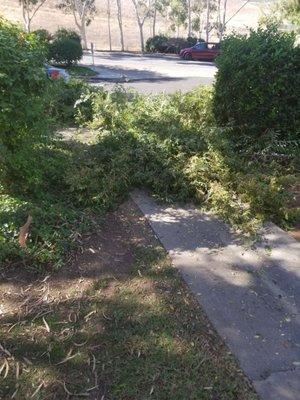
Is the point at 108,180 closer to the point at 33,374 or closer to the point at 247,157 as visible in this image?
the point at 247,157

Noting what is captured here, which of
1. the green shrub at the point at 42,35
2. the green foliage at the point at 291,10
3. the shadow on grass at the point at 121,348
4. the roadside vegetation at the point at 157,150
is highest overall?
the green foliage at the point at 291,10

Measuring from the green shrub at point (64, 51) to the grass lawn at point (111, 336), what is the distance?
21.2 m

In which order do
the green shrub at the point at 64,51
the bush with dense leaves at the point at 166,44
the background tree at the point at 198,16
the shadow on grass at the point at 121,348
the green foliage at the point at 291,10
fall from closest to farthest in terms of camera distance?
the shadow on grass at the point at 121,348, the green foliage at the point at 291,10, the green shrub at the point at 64,51, the bush with dense leaves at the point at 166,44, the background tree at the point at 198,16

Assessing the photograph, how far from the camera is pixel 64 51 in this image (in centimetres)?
2283

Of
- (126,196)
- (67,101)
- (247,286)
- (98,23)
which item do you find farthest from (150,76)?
(98,23)

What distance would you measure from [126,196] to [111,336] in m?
2.32

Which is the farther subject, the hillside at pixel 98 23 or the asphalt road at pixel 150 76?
the hillside at pixel 98 23

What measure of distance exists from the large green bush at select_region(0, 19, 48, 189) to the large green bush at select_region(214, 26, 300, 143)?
3.16 meters

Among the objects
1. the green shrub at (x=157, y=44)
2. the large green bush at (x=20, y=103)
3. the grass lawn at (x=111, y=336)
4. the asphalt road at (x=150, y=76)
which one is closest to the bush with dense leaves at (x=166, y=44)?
the green shrub at (x=157, y=44)

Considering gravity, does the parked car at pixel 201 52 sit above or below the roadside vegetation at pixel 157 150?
above

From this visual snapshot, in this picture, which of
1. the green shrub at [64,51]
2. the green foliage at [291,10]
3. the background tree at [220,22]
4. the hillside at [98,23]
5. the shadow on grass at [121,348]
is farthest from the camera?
the hillside at [98,23]

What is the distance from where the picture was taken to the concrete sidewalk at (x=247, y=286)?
2.62 metres

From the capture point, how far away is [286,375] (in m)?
2.53

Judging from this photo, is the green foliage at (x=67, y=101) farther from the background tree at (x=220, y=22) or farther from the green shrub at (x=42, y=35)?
the background tree at (x=220, y=22)
